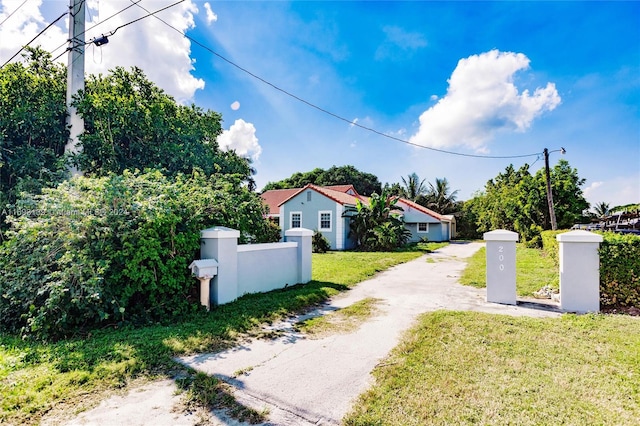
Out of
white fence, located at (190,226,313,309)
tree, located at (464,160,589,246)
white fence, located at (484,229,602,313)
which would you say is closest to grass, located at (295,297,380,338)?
white fence, located at (190,226,313,309)

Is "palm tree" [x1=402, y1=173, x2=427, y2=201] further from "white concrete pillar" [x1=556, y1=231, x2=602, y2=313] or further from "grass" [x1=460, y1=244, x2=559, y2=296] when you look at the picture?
"white concrete pillar" [x1=556, y1=231, x2=602, y2=313]

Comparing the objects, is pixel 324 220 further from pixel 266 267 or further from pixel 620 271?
pixel 620 271

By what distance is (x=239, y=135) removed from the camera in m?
16.0

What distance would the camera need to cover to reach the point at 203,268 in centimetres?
633

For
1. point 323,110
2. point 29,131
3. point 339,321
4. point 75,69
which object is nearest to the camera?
point 339,321

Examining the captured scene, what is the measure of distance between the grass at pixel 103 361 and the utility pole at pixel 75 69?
7.34 meters

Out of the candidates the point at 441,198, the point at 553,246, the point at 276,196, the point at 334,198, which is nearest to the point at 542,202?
the point at 553,246

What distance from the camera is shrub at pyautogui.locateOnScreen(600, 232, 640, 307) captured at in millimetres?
6559

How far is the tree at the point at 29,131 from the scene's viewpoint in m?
9.41

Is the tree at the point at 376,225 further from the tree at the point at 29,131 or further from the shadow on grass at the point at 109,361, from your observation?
the tree at the point at 29,131

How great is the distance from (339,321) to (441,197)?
37.2 m

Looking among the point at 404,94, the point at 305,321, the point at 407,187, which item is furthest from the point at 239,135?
the point at 407,187

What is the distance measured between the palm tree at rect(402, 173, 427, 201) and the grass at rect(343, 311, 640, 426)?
122 feet

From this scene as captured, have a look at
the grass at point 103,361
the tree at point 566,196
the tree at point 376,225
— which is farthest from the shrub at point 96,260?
the tree at point 566,196
